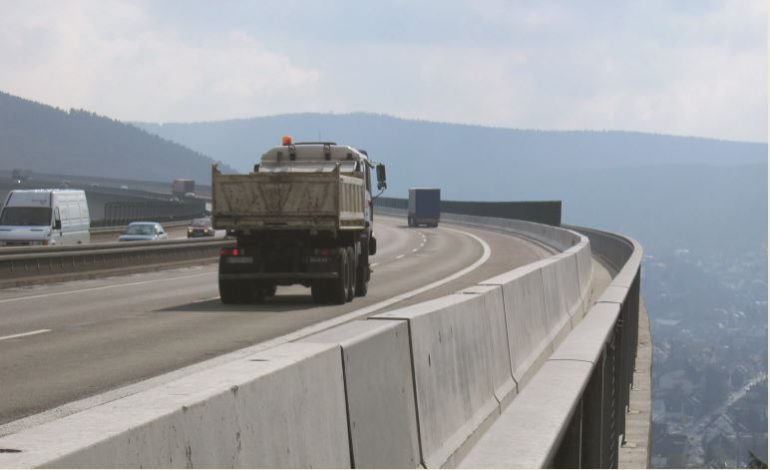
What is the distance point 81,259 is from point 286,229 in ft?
32.5

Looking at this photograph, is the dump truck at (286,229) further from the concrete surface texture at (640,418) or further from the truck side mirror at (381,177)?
the concrete surface texture at (640,418)

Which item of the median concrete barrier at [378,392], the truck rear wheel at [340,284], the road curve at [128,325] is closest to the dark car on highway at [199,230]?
the road curve at [128,325]

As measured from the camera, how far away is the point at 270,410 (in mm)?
4242

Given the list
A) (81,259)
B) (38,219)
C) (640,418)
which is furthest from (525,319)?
(38,219)

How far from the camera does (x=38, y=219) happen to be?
128ft

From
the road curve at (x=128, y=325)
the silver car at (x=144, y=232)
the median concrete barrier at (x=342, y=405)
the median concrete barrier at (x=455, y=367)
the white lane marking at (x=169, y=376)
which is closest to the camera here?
the median concrete barrier at (x=342, y=405)

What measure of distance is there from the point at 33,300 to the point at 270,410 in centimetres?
1959

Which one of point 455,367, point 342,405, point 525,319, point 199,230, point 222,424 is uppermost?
point 222,424

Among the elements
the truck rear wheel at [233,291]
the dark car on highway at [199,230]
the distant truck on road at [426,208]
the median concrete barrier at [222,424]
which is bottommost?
the distant truck on road at [426,208]

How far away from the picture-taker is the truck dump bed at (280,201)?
Answer: 71.8 feet

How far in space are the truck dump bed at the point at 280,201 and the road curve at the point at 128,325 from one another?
1397mm

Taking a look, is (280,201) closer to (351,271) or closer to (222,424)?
(351,271)

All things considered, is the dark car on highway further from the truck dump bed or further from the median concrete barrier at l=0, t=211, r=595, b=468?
the median concrete barrier at l=0, t=211, r=595, b=468

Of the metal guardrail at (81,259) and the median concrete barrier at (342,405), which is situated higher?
the median concrete barrier at (342,405)
